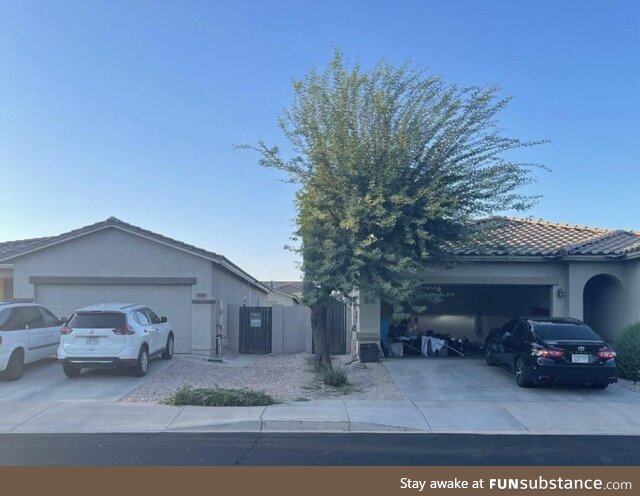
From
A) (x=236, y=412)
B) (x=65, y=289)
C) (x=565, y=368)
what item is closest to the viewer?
(x=236, y=412)

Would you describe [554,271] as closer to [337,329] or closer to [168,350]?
[337,329]

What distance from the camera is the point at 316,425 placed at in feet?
34.8

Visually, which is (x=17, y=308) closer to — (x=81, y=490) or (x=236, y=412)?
(x=236, y=412)

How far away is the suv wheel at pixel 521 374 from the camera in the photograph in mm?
14294

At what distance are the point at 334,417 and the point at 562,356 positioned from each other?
5415mm

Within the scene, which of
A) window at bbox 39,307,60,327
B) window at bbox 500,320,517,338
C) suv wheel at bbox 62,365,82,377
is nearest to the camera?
suv wheel at bbox 62,365,82,377

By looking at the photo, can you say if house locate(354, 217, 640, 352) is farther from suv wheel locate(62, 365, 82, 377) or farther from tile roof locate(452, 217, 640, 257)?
suv wheel locate(62, 365, 82, 377)

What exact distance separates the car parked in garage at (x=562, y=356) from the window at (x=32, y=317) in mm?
11392

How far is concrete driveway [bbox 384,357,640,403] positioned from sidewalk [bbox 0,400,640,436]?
2.11 feet

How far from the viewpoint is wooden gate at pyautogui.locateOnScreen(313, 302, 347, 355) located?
2183cm

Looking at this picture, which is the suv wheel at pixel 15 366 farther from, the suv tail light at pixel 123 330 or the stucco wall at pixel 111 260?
the stucco wall at pixel 111 260

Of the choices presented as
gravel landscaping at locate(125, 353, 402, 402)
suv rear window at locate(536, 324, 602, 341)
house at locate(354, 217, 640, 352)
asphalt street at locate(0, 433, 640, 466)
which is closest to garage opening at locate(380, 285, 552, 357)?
house at locate(354, 217, 640, 352)

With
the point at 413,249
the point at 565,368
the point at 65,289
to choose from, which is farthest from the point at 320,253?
the point at 65,289

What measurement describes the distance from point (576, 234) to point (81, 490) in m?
18.6
